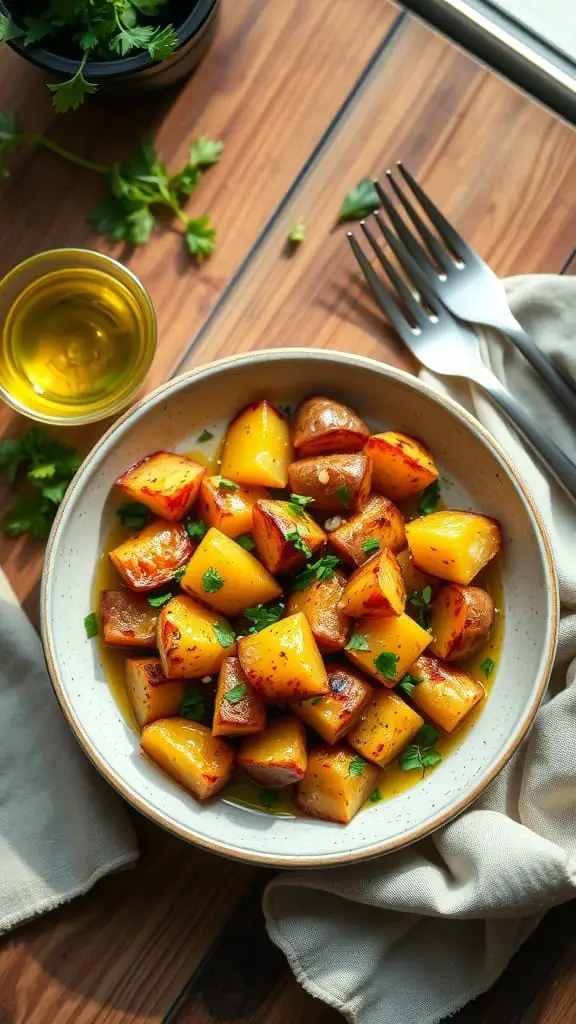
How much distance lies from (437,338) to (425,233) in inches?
8.4

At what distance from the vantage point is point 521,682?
180cm

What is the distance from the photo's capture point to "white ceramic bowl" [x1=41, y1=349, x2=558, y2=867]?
5.71ft

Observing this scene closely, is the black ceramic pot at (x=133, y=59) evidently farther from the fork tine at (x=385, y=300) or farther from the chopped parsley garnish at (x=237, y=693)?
the chopped parsley garnish at (x=237, y=693)

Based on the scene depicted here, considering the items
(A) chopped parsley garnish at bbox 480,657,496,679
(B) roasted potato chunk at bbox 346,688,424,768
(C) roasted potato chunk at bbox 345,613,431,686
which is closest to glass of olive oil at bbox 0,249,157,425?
(C) roasted potato chunk at bbox 345,613,431,686

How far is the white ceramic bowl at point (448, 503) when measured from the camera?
5.71ft

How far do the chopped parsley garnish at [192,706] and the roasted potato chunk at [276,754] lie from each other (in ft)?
0.35

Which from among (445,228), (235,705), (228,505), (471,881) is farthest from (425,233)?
(471,881)

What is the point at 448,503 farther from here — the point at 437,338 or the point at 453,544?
the point at 437,338

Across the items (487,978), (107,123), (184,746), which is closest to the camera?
(184,746)

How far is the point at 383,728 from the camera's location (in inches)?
69.3

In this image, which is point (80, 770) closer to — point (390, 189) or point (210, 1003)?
point (210, 1003)

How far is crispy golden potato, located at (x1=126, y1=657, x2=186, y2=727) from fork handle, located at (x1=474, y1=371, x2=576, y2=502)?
0.85 meters

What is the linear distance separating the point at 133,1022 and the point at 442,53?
214 cm

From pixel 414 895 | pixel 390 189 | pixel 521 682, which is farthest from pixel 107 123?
pixel 414 895
